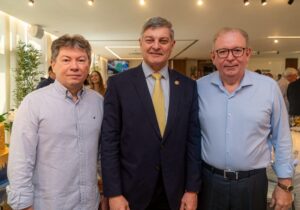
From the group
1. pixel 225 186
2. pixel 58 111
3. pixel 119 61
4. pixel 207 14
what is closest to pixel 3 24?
pixel 207 14

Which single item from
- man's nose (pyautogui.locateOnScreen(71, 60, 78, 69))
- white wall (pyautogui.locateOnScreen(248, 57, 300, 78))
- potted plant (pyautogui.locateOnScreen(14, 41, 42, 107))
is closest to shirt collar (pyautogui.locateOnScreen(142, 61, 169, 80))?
man's nose (pyautogui.locateOnScreen(71, 60, 78, 69))

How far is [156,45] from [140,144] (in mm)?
531

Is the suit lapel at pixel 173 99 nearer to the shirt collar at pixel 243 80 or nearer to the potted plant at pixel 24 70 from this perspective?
the shirt collar at pixel 243 80

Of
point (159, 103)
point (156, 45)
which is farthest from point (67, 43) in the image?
point (159, 103)

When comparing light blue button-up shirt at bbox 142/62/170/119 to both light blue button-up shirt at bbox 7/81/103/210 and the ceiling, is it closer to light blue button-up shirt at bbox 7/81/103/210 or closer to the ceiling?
light blue button-up shirt at bbox 7/81/103/210

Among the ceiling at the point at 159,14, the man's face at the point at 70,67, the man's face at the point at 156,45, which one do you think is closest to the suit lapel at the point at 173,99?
the man's face at the point at 156,45

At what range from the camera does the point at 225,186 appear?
163 cm

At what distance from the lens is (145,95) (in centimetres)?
152

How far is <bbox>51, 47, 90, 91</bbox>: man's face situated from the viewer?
56.4 inches

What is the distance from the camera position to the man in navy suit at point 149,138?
150 centimetres

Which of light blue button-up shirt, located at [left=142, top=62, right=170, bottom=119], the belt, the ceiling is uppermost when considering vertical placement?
the ceiling

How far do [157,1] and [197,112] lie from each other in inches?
152

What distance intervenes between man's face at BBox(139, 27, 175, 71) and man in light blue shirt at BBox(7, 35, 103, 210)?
0.31 meters

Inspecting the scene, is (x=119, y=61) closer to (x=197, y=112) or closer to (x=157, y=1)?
(x=157, y=1)
